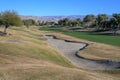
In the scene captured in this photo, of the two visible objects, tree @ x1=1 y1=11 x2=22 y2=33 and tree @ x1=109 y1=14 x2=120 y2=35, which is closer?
tree @ x1=1 y1=11 x2=22 y2=33

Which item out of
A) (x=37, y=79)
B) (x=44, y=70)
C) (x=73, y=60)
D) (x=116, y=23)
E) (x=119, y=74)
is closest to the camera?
(x=37, y=79)

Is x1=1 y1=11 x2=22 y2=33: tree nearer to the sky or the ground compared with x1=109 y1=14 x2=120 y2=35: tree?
nearer to the sky

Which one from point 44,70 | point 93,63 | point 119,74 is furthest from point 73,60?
point 44,70

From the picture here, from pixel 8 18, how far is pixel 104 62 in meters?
51.5

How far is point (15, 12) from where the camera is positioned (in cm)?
9712

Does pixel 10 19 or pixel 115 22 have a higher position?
pixel 10 19

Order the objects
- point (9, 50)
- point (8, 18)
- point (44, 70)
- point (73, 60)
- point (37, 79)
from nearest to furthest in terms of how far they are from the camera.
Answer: point (37, 79)
point (44, 70)
point (9, 50)
point (73, 60)
point (8, 18)

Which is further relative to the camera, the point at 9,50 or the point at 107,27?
A: the point at 107,27

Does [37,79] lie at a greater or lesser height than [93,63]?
greater

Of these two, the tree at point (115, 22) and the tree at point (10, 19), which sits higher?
the tree at point (10, 19)

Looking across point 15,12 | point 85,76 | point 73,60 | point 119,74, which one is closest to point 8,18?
point 15,12

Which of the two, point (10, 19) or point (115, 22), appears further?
point (115, 22)

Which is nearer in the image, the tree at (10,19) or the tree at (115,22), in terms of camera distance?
the tree at (10,19)

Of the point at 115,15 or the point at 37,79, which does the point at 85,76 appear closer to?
the point at 37,79
